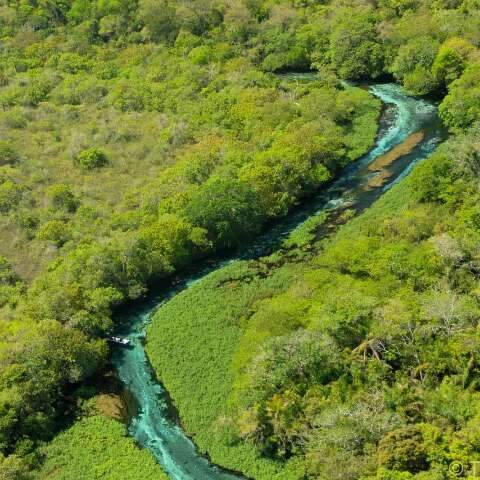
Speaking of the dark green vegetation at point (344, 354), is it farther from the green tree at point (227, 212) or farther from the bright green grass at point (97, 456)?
the bright green grass at point (97, 456)

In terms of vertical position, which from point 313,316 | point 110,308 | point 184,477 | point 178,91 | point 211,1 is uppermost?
point 211,1

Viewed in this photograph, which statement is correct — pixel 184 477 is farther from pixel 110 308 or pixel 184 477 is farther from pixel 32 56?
pixel 32 56

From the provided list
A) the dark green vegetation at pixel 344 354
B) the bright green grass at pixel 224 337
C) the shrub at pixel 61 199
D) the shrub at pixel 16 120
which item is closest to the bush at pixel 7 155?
the shrub at pixel 16 120

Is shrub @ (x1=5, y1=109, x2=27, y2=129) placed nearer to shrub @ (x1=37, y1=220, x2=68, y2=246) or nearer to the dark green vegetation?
shrub @ (x1=37, y1=220, x2=68, y2=246)

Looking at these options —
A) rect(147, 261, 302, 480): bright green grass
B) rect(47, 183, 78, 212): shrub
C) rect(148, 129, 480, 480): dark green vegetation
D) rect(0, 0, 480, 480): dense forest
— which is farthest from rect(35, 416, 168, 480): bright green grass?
rect(47, 183, 78, 212): shrub

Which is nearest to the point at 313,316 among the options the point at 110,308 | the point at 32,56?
the point at 110,308

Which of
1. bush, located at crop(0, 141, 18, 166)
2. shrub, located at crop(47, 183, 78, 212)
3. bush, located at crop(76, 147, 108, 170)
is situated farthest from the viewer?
bush, located at crop(0, 141, 18, 166)

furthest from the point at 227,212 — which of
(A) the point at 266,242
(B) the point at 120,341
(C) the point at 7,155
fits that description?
(C) the point at 7,155
